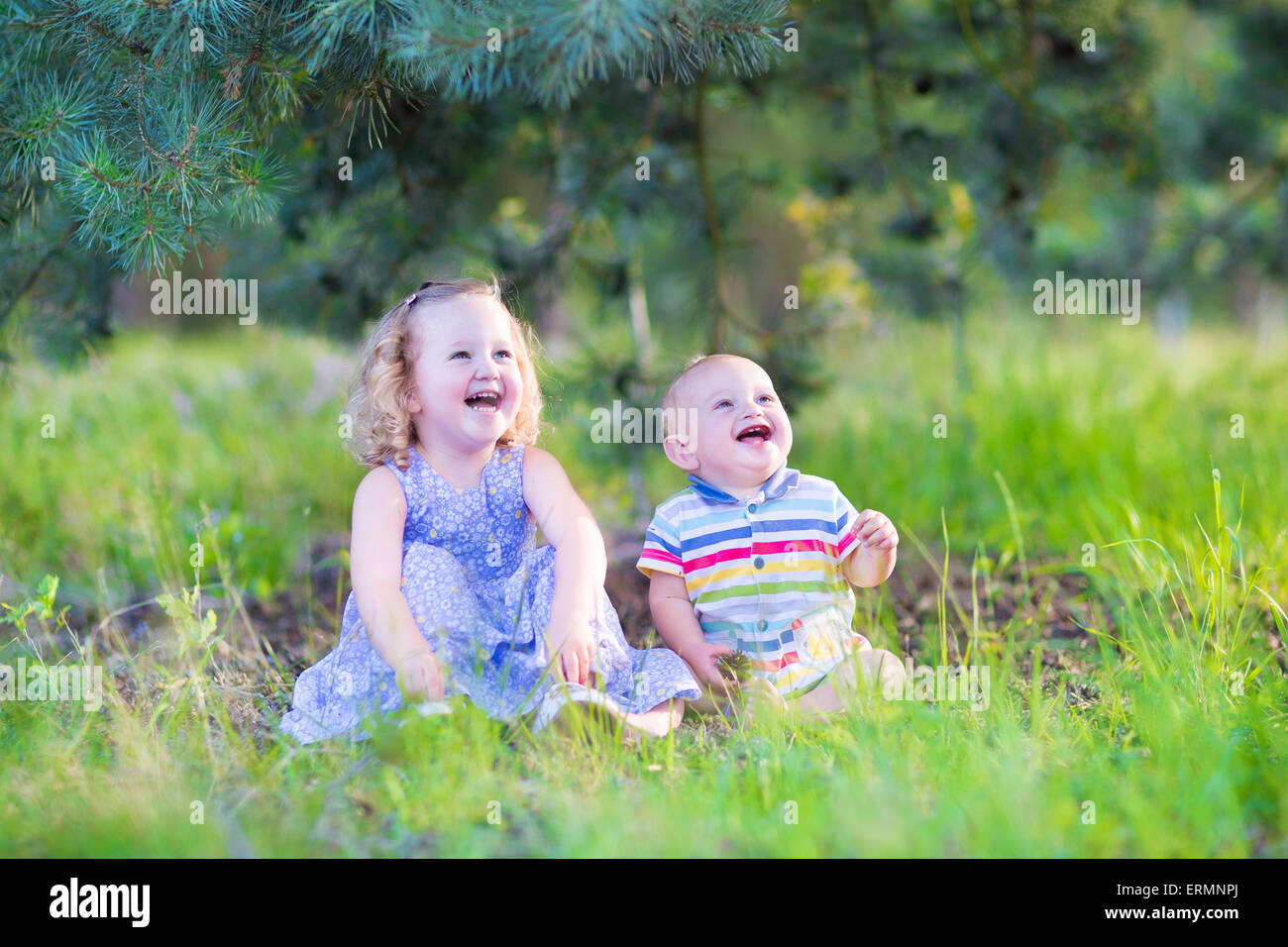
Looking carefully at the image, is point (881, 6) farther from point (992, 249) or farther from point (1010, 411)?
point (1010, 411)

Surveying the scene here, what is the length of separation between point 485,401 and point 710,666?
31.4 inches

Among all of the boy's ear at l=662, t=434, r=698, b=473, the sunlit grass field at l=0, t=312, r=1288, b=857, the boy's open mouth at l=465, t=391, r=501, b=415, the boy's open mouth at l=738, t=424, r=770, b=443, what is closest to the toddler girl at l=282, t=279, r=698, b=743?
the boy's open mouth at l=465, t=391, r=501, b=415

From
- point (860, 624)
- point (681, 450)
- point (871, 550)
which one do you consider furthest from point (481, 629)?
point (860, 624)

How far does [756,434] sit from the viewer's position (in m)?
2.54

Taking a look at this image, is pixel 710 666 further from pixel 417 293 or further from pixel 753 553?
pixel 417 293

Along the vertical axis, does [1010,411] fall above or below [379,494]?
above

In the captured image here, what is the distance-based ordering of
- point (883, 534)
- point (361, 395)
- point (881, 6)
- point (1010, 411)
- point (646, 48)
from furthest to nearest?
point (1010, 411), point (881, 6), point (361, 395), point (883, 534), point (646, 48)

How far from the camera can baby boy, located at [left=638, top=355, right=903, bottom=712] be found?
244cm

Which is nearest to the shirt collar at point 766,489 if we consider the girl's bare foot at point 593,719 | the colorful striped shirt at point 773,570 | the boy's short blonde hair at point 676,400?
the colorful striped shirt at point 773,570

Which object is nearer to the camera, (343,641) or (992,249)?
(343,641)

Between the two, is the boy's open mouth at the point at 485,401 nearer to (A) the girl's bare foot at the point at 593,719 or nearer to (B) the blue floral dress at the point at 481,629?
(B) the blue floral dress at the point at 481,629

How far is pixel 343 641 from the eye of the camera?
96.2 inches

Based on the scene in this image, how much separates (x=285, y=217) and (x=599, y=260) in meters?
1.06
